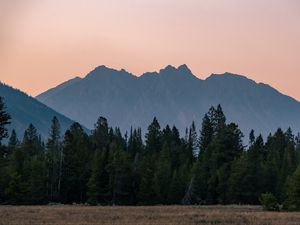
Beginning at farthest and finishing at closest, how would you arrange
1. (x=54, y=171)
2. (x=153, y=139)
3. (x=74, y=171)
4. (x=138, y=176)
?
(x=153, y=139)
(x=74, y=171)
(x=54, y=171)
(x=138, y=176)

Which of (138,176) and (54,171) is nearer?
(138,176)

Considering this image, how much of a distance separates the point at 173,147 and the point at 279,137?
21.3m

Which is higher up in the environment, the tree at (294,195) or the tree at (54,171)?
the tree at (54,171)

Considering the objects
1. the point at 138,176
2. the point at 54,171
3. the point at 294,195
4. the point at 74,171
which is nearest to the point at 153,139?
the point at 138,176

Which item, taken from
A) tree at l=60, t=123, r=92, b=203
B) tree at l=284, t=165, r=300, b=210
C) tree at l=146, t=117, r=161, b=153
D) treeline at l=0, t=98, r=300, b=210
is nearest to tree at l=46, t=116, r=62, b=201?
treeline at l=0, t=98, r=300, b=210

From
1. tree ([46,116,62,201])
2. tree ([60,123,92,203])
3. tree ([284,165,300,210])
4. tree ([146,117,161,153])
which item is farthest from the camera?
tree ([146,117,161,153])

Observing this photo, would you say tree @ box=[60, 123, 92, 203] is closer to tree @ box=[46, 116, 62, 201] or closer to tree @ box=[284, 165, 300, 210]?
tree @ box=[46, 116, 62, 201]

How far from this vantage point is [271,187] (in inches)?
3851

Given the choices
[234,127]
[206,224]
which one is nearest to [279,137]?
[234,127]

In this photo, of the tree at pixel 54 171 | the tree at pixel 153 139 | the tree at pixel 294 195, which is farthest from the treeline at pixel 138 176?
the tree at pixel 294 195

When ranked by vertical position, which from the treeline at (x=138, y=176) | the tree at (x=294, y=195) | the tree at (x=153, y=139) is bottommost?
the tree at (x=294, y=195)

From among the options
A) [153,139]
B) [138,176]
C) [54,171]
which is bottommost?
[138,176]

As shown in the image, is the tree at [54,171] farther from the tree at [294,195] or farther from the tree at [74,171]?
the tree at [294,195]

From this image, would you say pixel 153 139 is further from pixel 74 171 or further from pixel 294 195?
pixel 294 195
